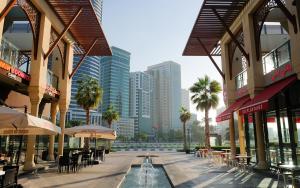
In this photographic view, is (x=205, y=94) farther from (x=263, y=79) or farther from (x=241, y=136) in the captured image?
(x=263, y=79)

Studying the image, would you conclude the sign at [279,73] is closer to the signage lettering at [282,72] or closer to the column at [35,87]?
the signage lettering at [282,72]

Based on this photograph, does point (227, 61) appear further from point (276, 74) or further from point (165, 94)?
point (165, 94)

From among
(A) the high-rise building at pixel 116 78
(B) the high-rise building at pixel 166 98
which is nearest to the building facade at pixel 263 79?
(A) the high-rise building at pixel 116 78

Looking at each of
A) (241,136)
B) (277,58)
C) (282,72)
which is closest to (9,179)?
(282,72)

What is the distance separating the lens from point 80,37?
21.0 meters

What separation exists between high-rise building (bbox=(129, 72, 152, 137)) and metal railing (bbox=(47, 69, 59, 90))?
14783 centimetres

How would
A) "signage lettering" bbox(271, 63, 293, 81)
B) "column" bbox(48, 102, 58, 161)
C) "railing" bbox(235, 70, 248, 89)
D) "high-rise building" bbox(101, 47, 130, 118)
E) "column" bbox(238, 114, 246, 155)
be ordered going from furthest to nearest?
"high-rise building" bbox(101, 47, 130, 118) → "column" bbox(48, 102, 58, 161) → "column" bbox(238, 114, 246, 155) → "railing" bbox(235, 70, 248, 89) → "signage lettering" bbox(271, 63, 293, 81)

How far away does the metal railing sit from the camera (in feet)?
59.0

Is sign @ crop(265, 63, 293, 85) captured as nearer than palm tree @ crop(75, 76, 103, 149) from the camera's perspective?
Yes

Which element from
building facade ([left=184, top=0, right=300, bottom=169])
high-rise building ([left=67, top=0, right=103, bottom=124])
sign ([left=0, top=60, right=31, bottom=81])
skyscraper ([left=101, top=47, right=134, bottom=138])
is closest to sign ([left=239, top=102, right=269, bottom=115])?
building facade ([left=184, top=0, right=300, bottom=169])

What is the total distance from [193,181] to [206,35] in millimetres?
12589

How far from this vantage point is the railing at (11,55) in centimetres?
1312

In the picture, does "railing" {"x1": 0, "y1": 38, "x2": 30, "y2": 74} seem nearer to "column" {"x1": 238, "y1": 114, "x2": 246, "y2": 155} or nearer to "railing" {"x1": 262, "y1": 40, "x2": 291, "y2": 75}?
"railing" {"x1": 262, "y1": 40, "x2": 291, "y2": 75}

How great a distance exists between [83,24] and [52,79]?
454cm
